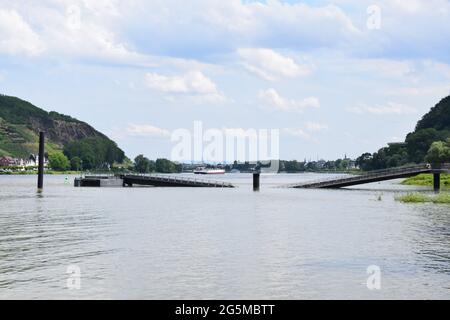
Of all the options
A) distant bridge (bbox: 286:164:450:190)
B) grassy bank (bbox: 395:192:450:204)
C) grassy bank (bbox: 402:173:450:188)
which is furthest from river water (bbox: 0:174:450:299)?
grassy bank (bbox: 402:173:450:188)

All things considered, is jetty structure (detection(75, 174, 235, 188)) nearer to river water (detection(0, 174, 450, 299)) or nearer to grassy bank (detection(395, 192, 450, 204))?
grassy bank (detection(395, 192, 450, 204))

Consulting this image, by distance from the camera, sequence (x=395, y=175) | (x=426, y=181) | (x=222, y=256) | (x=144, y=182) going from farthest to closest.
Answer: (x=426, y=181) < (x=144, y=182) < (x=395, y=175) < (x=222, y=256)

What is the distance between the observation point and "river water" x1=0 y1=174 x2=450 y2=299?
30344 mm

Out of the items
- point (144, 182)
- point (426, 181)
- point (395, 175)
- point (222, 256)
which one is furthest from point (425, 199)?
point (426, 181)

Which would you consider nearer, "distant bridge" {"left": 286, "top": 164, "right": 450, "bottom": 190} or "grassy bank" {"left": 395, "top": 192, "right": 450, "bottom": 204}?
"grassy bank" {"left": 395, "top": 192, "right": 450, "bottom": 204}

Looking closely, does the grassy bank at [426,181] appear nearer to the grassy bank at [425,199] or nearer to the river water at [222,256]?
the grassy bank at [425,199]

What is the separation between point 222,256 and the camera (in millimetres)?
40500

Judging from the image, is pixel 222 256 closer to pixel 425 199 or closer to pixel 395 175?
pixel 425 199

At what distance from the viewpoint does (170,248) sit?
44156mm

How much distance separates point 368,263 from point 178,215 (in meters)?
38.3

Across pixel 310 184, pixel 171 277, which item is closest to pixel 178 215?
pixel 171 277

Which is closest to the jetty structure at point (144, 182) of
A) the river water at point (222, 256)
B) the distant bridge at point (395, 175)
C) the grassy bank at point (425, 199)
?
the distant bridge at point (395, 175)

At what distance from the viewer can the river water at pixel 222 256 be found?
1195 inches
